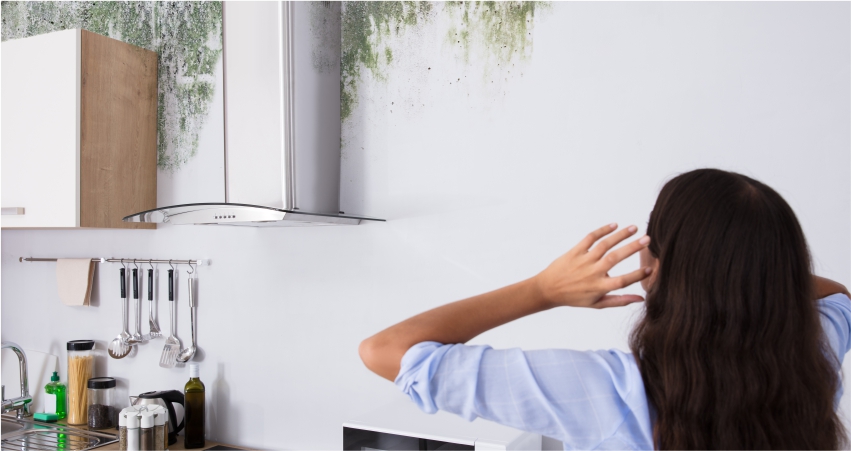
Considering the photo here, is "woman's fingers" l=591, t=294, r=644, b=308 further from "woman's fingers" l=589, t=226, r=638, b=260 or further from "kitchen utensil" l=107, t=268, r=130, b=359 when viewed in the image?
"kitchen utensil" l=107, t=268, r=130, b=359

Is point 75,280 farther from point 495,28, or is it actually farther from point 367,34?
point 495,28

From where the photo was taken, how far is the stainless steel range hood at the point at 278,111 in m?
1.87

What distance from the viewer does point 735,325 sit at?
0.76 metres

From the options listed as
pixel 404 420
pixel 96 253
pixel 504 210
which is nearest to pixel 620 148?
pixel 504 210

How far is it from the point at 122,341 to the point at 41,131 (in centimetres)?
79

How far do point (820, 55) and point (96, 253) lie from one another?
2.44 metres

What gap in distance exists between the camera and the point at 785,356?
77 centimetres

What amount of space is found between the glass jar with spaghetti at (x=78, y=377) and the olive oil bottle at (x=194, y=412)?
0.52 metres

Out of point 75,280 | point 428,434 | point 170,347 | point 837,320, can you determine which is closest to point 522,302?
point 837,320

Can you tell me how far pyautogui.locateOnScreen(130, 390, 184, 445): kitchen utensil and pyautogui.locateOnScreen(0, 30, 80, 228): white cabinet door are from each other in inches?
23.5

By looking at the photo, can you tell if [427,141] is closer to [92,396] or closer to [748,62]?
[748,62]

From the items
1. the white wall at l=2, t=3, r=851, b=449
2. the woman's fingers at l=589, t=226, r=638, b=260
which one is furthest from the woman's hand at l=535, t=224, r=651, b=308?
the white wall at l=2, t=3, r=851, b=449

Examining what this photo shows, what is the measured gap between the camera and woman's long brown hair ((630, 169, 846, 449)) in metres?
0.76

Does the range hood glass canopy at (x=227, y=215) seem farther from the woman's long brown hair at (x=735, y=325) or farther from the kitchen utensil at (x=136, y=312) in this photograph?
the woman's long brown hair at (x=735, y=325)
